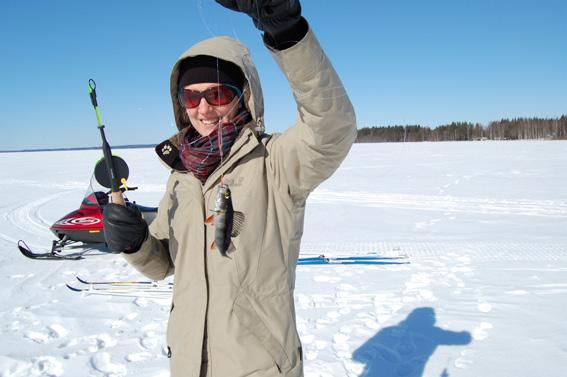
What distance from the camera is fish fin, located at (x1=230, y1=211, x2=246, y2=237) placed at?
5.06ft

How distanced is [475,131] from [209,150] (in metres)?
108

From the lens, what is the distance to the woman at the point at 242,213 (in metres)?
1.44

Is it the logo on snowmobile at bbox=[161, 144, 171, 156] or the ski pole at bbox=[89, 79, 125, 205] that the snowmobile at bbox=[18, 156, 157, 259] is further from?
the logo on snowmobile at bbox=[161, 144, 171, 156]

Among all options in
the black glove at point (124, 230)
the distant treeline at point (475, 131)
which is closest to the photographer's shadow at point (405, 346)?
the black glove at point (124, 230)

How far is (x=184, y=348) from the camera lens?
5.26ft

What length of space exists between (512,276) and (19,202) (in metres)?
15.2

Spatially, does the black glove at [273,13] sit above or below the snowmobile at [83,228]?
above

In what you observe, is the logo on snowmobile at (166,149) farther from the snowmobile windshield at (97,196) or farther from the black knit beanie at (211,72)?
the snowmobile windshield at (97,196)

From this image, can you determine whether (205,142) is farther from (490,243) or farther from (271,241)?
(490,243)

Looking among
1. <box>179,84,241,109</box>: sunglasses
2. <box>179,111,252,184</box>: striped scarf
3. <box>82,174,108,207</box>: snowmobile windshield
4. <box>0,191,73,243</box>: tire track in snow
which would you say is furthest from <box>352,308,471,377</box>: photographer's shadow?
<box>0,191,73,243</box>: tire track in snow

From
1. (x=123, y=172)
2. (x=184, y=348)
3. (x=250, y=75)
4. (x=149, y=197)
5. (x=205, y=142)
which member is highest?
(x=250, y=75)

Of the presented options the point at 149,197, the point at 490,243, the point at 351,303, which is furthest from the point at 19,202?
the point at 490,243

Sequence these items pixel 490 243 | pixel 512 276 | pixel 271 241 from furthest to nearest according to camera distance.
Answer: pixel 490 243 < pixel 512 276 < pixel 271 241

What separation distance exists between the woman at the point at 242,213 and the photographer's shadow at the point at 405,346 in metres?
2.23
